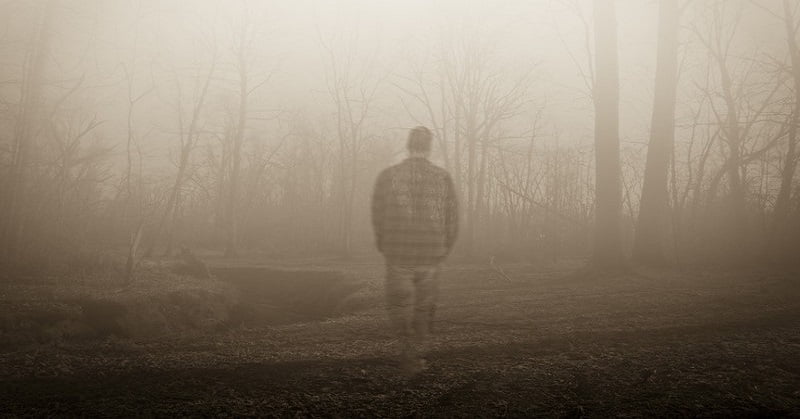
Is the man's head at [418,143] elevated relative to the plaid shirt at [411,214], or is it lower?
elevated

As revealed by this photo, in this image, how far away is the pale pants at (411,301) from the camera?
15.3ft

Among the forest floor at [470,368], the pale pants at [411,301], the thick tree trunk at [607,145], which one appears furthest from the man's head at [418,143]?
the thick tree trunk at [607,145]

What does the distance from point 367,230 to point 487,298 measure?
29.7 meters

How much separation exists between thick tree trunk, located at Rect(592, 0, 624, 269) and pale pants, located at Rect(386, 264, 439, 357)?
812 centimetres

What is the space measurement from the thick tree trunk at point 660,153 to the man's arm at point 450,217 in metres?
9.16

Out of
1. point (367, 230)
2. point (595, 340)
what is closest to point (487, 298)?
point (595, 340)

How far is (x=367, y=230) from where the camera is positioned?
126 feet

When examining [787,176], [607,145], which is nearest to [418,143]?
[607,145]

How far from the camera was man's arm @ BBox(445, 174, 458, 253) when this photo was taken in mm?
4938

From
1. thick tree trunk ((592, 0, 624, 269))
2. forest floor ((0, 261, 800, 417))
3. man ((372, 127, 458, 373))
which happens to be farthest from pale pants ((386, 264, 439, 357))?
thick tree trunk ((592, 0, 624, 269))

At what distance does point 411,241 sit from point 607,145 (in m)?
9.24

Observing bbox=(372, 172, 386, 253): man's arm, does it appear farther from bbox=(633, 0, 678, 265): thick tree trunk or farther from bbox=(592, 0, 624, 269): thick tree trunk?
bbox=(633, 0, 678, 265): thick tree trunk

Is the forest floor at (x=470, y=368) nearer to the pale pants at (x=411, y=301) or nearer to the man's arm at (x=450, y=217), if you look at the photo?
the pale pants at (x=411, y=301)

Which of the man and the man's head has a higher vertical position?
the man's head
